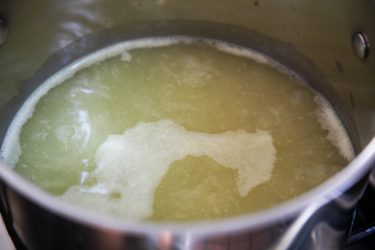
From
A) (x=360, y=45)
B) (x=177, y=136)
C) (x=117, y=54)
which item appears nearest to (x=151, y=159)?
(x=177, y=136)

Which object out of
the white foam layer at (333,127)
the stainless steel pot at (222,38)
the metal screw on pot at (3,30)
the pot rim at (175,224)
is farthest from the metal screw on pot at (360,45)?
the metal screw on pot at (3,30)

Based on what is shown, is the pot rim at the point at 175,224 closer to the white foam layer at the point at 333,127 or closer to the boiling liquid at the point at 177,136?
the boiling liquid at the point at 177,136

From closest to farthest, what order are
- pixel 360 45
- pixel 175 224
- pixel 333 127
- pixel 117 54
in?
1. pixel 175 224
2. pixel 360 45
3. pixel 333 127
4. pixel 117 54

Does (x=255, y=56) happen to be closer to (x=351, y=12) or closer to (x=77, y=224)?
(x=351, y=12)

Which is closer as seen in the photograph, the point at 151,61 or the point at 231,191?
the point at 231,191

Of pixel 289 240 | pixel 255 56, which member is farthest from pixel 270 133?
pixel 289 240

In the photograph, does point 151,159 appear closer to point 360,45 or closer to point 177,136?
point 177,136
